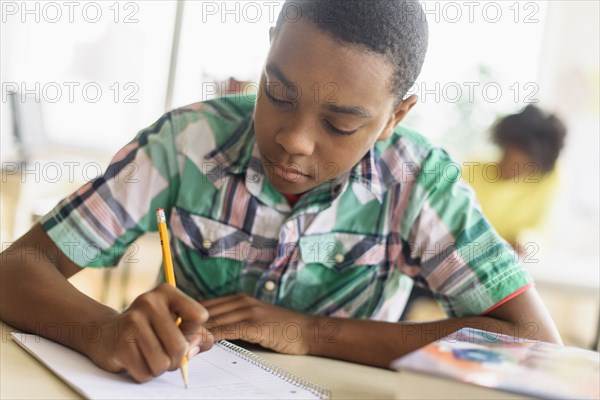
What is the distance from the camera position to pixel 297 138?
36.4 inches

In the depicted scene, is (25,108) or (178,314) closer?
(178,314)

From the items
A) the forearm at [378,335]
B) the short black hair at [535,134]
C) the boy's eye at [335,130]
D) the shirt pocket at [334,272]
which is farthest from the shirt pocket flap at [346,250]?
the short black hair at [535,134]

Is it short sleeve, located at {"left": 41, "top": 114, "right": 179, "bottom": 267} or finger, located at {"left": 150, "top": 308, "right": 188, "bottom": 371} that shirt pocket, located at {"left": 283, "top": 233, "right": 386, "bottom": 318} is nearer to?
short sleeve, located at {"left": 41, "top": 114, "right": 179, "bottom": 267}

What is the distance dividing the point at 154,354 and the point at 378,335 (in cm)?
41

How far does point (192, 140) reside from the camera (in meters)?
1.15

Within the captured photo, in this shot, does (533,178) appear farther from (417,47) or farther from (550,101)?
(417,47)

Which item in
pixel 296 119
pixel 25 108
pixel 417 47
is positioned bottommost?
pixel 25 108

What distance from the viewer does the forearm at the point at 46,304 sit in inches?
34.1

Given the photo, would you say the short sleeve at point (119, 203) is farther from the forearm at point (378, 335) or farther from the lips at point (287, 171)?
the forearm at point (378, 335)

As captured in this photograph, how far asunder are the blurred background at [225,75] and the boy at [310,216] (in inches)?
111

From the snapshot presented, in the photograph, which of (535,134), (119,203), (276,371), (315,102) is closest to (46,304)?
(119,203)

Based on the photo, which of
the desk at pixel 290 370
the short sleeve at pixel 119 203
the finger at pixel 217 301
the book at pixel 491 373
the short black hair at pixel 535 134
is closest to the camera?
the book at pixel 491 373

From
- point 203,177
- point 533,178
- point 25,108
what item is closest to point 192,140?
point 203,177

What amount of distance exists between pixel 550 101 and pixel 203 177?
12.5 feet
